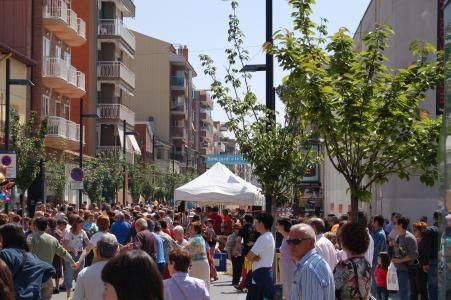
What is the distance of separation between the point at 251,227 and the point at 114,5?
52200 millimetres

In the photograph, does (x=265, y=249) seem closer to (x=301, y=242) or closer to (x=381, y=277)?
(x=381, y=277)

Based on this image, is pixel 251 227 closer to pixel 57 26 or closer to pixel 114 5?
pixel 57 26

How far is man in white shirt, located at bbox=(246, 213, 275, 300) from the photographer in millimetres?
14382

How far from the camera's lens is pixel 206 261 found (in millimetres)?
14344

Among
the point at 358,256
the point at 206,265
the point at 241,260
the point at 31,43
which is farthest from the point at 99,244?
the point at 31,43

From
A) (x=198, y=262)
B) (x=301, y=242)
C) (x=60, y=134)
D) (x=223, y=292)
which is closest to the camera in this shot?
(x=301, y=242)

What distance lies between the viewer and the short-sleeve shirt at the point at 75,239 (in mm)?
20656

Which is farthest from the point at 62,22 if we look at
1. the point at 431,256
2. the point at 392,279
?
the point at 431,256

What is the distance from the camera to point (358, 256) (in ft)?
27.0

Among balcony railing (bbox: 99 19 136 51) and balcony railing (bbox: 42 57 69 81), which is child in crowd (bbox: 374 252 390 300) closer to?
balcony railing (bbox: 42 57 69 81)

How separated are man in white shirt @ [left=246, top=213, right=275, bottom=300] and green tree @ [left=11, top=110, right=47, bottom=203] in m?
21.3

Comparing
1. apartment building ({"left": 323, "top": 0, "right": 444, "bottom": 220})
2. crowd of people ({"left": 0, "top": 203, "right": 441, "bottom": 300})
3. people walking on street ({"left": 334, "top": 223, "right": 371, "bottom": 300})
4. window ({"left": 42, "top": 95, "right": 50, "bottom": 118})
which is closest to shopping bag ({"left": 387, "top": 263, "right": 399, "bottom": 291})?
crowd of people ({"left": 0, "top": 203, "right": 441, "bottom": 300})

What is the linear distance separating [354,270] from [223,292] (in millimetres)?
14439

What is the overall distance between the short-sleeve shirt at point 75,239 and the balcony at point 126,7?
2020 inches
